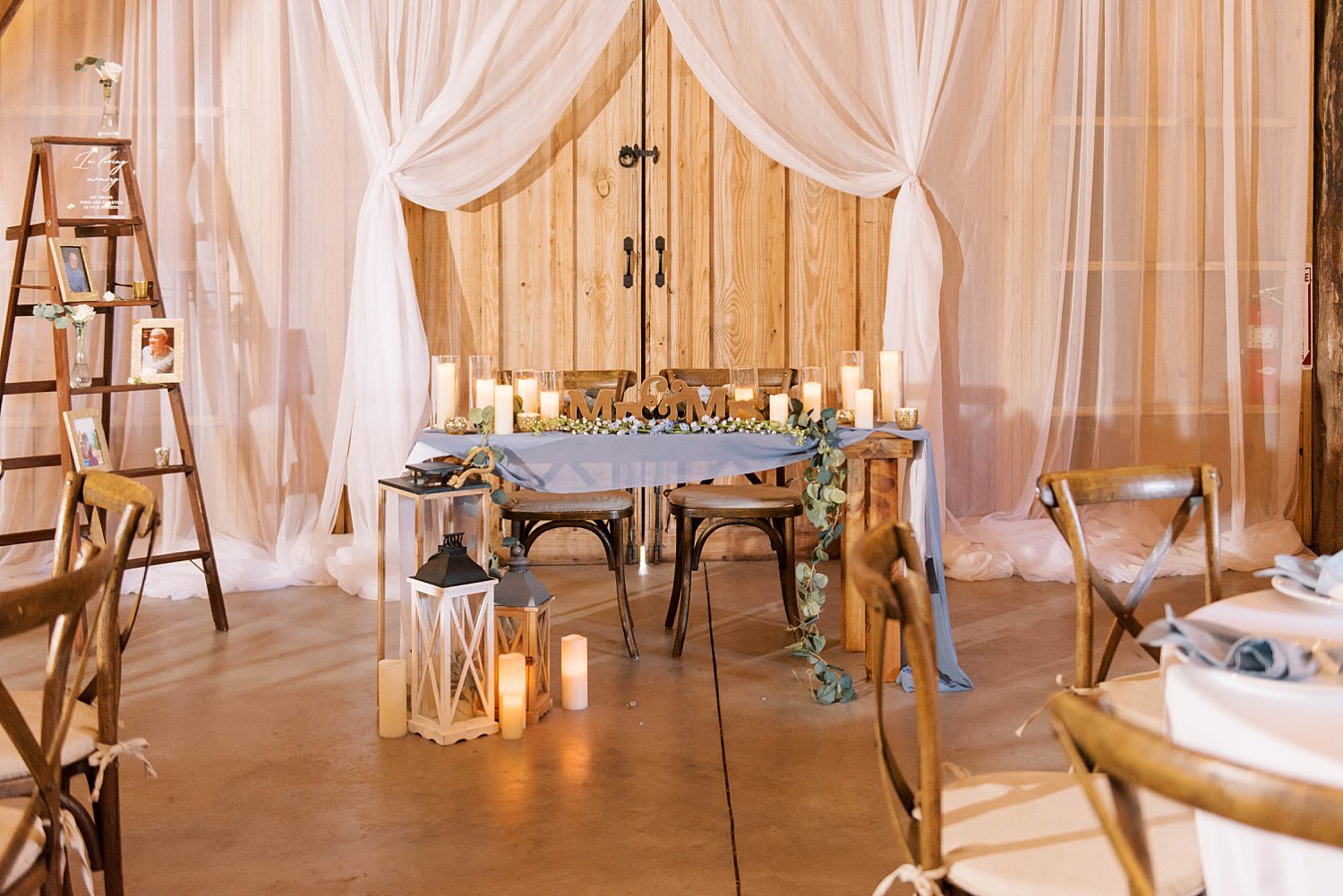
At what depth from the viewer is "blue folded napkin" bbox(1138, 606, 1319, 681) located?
127cm

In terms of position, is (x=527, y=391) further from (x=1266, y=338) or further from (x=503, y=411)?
(x=1266, y=338)

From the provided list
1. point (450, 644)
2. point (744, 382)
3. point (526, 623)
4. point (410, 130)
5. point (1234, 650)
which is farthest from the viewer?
point (410, 130)

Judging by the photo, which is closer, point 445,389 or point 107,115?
point 445,389

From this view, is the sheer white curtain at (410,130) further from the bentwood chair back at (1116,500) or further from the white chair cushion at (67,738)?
the bentwood chair back at (1116,500)

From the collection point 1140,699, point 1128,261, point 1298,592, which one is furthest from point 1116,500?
point 1128,261

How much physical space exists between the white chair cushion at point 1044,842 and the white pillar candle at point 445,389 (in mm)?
2027

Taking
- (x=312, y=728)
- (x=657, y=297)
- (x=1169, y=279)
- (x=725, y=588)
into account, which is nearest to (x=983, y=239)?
(x=1169, y=279)

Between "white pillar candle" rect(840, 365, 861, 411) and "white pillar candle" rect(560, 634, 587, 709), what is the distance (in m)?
1.00

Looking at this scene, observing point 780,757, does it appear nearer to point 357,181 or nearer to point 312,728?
point 312,728

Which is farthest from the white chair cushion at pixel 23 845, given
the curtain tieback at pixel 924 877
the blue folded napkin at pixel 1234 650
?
the blue folded napkin at pixel 1234 650

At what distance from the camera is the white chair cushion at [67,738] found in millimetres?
1749

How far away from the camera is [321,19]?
4598 millimetres

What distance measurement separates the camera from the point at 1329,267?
4.96 m

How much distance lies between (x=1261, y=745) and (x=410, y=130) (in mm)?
4020
